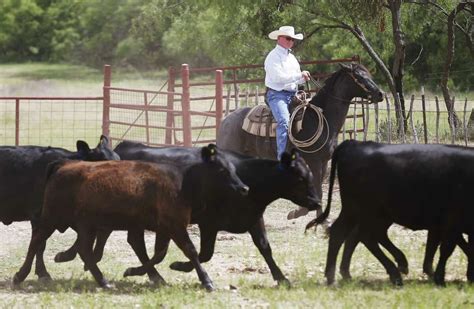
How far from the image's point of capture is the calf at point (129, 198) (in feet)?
28.0

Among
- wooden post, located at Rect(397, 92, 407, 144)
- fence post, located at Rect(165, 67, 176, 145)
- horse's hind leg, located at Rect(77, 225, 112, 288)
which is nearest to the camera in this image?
horse's hind leg, located at Rect(77, 225, 112, 288)

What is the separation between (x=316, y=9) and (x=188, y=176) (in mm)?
13146

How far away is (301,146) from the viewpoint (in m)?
12.6

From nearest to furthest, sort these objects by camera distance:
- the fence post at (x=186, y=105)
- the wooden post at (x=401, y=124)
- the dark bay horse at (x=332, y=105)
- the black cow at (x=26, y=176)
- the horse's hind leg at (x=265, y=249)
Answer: the horse's hind leg at (x=265, y=249) → the black cow at (x=26, y=176) → the dark bay horse at (x=332, y=105) → the fence post at (x=186, y=105) → the wooden post at (x=401, y=124)

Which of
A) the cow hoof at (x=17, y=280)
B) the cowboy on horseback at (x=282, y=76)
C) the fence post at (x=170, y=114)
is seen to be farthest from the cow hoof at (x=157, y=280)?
the fence post at (x=170, y=114)

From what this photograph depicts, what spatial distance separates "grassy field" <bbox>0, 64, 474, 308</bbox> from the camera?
7.85 meters

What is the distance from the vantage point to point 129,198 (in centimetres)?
854

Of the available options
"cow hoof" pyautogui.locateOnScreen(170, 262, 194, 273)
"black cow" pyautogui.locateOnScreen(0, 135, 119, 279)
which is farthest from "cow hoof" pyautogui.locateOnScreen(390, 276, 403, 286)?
"black cow" pyautogui.locateOnScreen(0, 135, 119, 279)

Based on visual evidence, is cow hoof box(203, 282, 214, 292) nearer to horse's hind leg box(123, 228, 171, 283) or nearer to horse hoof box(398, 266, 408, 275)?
horse's hind leg box(123, 228, 171, 283)

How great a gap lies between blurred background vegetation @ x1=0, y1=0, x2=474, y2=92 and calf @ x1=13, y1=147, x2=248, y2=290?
1191 centimetres

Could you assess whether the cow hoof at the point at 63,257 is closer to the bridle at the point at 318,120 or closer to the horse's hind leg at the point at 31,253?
the horse's hind leg at the point at 31,253

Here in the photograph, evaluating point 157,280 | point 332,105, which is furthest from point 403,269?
point 332,105

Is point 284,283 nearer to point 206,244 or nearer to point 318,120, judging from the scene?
point 206,244

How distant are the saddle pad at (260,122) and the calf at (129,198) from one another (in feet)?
13.6
